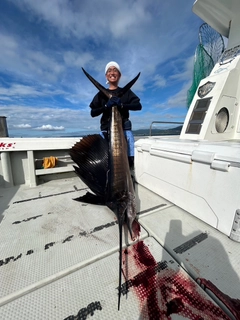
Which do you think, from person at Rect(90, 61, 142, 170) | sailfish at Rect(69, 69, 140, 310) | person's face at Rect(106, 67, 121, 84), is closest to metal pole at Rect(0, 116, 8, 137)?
sailfish at Rect(69, 69, 140, 310)

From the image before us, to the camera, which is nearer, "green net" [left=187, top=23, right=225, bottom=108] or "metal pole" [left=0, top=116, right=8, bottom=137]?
"metal pole" [left=0, top=116, right=8, bottom=137]

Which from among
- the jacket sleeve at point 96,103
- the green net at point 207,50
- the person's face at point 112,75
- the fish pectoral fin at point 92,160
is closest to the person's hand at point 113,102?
the jacket sleeve at point 96,103

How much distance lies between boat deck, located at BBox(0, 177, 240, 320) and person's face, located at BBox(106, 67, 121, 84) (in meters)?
1.94

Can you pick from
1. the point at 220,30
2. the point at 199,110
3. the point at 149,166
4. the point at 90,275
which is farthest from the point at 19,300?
the point at 220,30

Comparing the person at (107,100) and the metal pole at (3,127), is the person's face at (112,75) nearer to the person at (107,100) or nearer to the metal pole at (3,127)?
the person at (107,100)

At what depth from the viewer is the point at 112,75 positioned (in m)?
2.33

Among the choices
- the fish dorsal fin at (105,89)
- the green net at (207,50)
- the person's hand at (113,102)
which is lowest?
the person's hand at (113,102)

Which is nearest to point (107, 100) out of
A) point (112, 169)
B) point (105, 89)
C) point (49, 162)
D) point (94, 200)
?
point (105, 89)

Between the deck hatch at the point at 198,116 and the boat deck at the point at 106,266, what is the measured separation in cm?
181

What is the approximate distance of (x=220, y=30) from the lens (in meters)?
3.66

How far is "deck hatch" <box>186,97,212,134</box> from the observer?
3.05 meters

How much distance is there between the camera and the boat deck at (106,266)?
986 millimetres

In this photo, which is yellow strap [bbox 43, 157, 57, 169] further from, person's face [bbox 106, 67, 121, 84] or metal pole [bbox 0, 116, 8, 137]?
person's face [bbox 106, 67, 121, 84]

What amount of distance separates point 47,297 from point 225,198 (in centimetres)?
178
